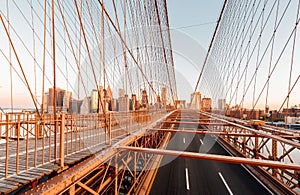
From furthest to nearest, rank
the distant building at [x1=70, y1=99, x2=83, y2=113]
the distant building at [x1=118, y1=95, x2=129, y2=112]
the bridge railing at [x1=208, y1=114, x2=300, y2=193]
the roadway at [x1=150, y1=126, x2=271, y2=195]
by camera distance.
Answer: the distant building at [x1=118, y1=95, x2=129, y2=112]
the distant building at [x1=70, y1=99, x2=83, y2=113]
the roadway at [x1=150, y1=126, x2=271, y2=195]
the bridge railing at [x1=208, y1=114, x2=300, y2=193]

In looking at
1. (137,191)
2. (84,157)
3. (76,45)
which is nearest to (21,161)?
(84,157)

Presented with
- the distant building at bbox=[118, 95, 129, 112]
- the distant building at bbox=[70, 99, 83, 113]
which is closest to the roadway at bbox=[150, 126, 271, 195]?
the distant building at bbox=[118, 95, 129, 112]

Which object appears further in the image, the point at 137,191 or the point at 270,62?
the point at 270,62

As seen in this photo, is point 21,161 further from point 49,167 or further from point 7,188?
point 7,188

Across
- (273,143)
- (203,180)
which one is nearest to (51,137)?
(203,180)

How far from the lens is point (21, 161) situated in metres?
2.55

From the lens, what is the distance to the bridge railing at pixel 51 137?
205cm

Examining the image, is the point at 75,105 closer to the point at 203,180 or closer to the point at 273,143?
the point at 203,180

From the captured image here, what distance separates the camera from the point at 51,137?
3.77 meters

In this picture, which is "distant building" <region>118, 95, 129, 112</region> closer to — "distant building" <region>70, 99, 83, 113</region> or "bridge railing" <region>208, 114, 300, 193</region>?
"distant building" <region>70, 99, 83, 113</region>

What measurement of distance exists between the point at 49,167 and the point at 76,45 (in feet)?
17.5

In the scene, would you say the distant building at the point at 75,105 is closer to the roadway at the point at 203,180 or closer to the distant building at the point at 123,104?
the distant building at the point at 123,104

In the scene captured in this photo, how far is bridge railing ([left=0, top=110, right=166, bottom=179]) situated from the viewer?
2.05 m

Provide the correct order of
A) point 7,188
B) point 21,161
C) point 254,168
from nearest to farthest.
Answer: point 7,188 < point 21,161 < point 254,168
